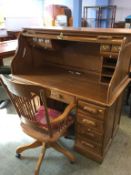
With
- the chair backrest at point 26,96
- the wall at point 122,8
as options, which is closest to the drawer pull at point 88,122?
the chair backrest at point 26,96

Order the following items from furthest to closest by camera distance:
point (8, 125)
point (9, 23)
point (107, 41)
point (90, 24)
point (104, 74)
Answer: point (90, 24) < point (9, 23) < point (8, 125) < point (104, 74) < point (107, 41)

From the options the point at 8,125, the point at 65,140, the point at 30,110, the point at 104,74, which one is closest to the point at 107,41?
the point at 104,74

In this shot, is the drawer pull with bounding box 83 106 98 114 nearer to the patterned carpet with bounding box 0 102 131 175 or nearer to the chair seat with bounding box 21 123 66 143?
the chair seat with bounding box 21 123 66 143

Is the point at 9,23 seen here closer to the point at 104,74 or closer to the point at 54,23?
the point at 54,23

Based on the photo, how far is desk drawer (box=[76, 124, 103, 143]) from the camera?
1554 mm

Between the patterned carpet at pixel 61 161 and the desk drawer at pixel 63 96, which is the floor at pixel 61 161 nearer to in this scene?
the patterned carpet at pixel 61 161

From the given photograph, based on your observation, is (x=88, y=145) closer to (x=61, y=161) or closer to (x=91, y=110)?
(x=61, y=161)

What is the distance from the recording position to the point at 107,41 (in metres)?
1.38

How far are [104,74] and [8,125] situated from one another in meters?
1.41

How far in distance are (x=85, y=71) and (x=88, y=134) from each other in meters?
0.70

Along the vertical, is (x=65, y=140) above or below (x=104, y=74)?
below

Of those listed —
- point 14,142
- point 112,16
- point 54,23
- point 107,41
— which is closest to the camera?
point 107,41

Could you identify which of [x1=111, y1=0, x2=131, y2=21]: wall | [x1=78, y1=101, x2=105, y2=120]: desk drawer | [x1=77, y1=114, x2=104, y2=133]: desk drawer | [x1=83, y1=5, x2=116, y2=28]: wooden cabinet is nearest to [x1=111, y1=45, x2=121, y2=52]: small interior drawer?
[x1=78, y1=101, x2=105, y2=120]: desk drawer

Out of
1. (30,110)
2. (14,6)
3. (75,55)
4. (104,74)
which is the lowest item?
(30,110)
